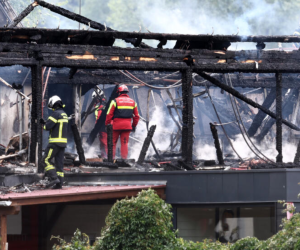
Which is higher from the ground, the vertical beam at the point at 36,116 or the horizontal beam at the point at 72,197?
the vertical beam at the point at 36,116

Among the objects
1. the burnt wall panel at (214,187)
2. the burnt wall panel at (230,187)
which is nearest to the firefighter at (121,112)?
the burnt wall panel at (214,187)

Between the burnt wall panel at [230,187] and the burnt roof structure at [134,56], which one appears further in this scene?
the burnt roof structure at [134,56]

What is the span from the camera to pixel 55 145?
11047mm

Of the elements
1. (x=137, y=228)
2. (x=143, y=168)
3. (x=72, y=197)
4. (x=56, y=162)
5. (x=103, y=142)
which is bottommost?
(x=137, y=228)

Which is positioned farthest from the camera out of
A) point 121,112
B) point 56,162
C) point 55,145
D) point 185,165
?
point 121,112

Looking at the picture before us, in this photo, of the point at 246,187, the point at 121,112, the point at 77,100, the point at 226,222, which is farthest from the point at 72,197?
the point at 77,100

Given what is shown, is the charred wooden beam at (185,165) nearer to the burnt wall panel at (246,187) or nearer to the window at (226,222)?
the window at (226,222)

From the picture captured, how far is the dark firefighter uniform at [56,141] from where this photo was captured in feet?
35.9

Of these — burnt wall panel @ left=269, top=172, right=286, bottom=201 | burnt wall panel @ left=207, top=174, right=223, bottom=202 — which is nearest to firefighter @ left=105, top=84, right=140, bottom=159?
burnt wall panel @ left=207, top=174, right=223, bottom=202

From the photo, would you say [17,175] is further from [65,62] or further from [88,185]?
[65,62]

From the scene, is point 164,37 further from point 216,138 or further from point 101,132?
point 101,132

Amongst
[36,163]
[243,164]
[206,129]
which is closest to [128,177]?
[36,163]

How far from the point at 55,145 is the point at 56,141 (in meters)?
0.08

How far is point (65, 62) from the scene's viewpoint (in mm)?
12055
